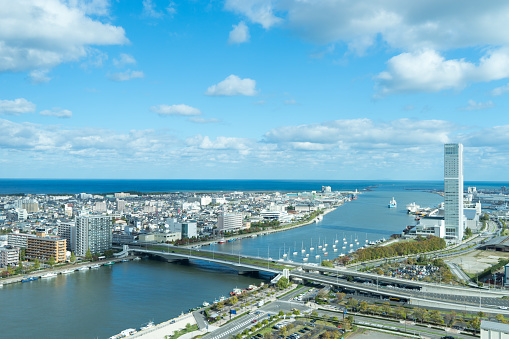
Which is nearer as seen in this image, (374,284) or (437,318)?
(437,318)

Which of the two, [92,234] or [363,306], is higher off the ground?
[92,234]

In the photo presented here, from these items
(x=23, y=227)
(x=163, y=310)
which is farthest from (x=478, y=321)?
(x=23, y=227)

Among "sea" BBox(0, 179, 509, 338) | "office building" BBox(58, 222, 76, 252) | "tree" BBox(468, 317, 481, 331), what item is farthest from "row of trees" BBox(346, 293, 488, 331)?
"office building" BBox(58, 222, 76, 252)

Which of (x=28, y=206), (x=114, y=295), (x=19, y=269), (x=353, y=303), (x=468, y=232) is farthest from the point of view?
(x=28, y=206)

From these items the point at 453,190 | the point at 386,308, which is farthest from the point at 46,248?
the point at 453,190

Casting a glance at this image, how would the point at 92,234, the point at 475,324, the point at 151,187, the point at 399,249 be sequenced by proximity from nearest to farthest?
the point at 475,324 < the point at 399,249 < the point at 92,234 < the point at 151,187

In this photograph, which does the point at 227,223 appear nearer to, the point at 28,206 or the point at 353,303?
the point at 353,303

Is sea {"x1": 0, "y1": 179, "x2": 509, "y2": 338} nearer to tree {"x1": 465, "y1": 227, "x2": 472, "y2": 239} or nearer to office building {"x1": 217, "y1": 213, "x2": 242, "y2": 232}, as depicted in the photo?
office building {"x1": 217, "y1": 213, "x2": 242, "y2": 232}
